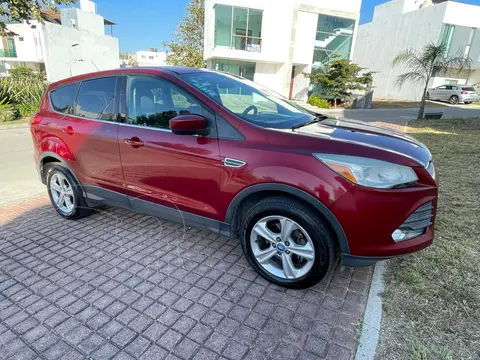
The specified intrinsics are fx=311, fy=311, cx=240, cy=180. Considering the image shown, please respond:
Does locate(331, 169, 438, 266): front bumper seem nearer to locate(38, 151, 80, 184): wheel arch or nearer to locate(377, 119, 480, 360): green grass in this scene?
locate(377, 119, 480, 360): green grass

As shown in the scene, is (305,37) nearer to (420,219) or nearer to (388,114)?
(388,114)

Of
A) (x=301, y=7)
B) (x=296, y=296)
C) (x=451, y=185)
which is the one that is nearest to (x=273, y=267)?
(x=296, y=296)

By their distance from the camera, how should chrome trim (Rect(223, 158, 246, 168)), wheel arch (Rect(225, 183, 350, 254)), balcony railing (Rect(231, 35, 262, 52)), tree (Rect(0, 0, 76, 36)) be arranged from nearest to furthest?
Result: wheel arch (Rect(225, 183, 350, 254)), chrome trim (Rect(223, 158, 246, 168)), tree (Rect(0, 0, 76, 36)), balcony railing (Rect(231, 35, 262, 52))

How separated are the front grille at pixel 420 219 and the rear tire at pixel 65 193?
3407 mm

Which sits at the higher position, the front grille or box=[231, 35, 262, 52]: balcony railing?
box=[231, 35, 262, 52]: balcony railing

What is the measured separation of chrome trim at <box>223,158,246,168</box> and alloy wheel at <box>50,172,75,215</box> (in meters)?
2.24

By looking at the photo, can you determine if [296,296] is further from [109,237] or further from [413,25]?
[413,25]

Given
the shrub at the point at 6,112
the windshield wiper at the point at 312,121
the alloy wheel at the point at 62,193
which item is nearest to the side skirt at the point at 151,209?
the alloy wheel at the point at 62,193

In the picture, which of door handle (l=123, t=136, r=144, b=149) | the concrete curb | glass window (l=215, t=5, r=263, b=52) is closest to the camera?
the concrete curb

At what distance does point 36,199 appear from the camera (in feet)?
15.1

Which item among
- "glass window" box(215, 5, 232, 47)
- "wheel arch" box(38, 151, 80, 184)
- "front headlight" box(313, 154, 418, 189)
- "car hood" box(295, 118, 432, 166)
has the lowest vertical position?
"wheel arch" box(38, 151, 80, 184)

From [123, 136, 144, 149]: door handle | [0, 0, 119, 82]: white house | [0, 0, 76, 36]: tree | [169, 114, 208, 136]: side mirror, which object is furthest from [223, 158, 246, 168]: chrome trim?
[0, 0, 119, 82]: white house

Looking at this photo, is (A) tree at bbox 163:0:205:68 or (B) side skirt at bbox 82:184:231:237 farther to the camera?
(A) tree at bbox 163:0:205:68

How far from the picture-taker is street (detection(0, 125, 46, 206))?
479 centimetres
